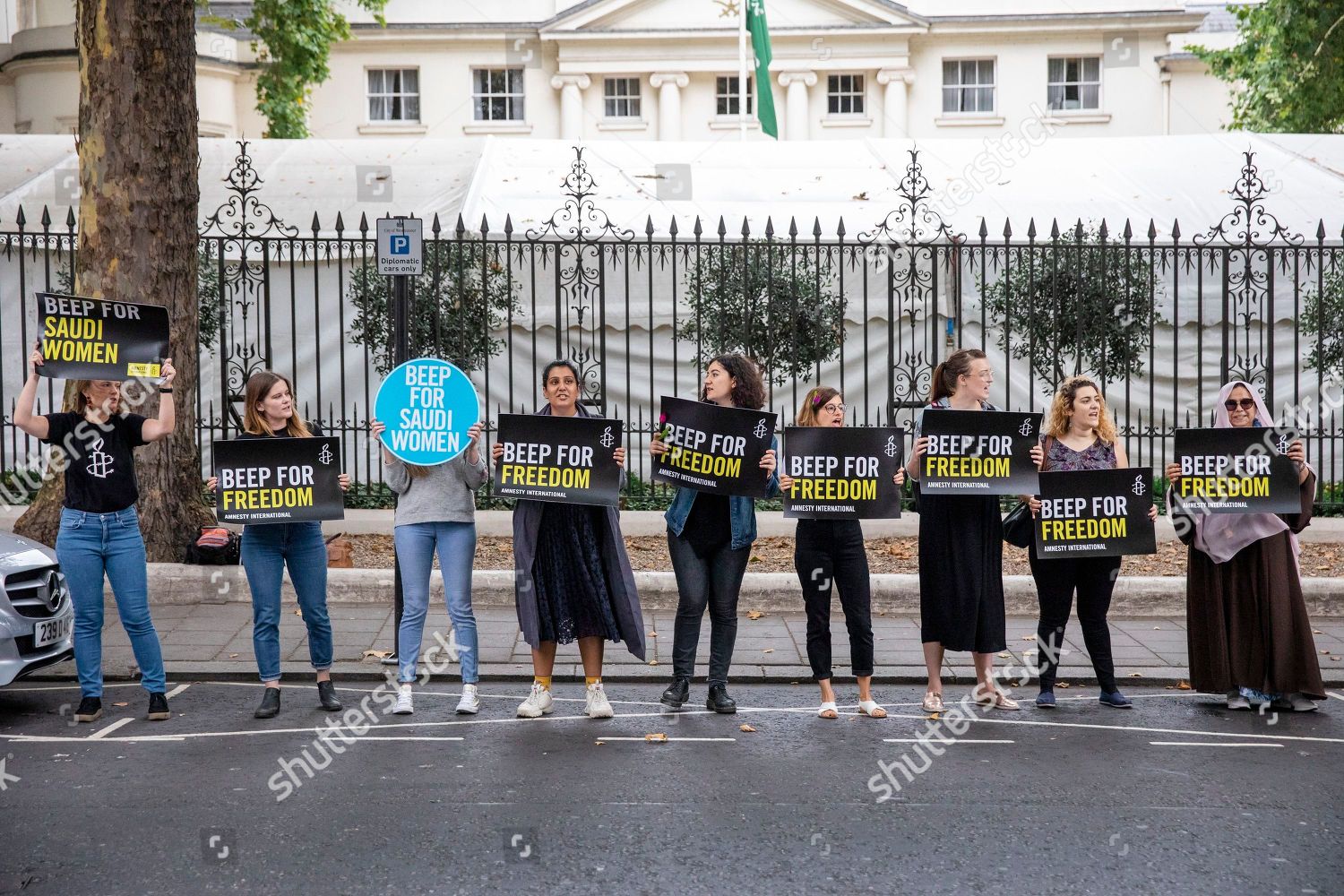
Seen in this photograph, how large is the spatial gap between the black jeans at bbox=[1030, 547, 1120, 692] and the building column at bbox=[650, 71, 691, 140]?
2325 cm

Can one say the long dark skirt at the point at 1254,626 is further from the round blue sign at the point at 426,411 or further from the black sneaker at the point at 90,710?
the black sneaker at the point at 90,710

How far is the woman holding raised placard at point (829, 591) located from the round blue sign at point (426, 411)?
5.76 ft

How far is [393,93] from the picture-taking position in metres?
30.3

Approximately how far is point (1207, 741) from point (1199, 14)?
27.0 m

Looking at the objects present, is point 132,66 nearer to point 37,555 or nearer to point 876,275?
point 37,555

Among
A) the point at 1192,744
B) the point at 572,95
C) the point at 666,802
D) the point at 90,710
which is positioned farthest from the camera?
the point at 572,95

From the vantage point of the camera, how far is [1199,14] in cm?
2931

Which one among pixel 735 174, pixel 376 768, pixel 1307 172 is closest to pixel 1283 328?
pixel 1307 172

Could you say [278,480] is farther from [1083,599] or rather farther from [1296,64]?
[1296,64]

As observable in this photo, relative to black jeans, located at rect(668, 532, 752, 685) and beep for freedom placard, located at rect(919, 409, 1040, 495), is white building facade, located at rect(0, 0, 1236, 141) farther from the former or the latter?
black jeans, located at rect(668, 532, 752, 685)

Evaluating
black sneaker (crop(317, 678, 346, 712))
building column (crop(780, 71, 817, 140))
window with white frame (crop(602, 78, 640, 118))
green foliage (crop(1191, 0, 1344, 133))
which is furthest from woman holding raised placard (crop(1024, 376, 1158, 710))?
window with white frame (crop(602, 78, 640, 118))

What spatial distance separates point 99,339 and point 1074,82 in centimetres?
2721

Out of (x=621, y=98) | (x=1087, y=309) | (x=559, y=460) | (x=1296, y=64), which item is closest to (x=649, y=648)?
(x=559, y=460)

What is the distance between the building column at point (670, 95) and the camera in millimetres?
29328
